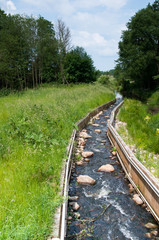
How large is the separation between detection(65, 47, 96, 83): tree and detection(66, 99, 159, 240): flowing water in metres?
26.2

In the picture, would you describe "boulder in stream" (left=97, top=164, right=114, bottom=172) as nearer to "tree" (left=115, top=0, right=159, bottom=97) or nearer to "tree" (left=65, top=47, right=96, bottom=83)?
"tree" (left=115, top=0, right=159, bottom=97)

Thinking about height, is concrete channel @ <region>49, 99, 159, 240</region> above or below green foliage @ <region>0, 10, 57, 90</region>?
below

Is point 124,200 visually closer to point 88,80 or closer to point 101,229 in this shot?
point 101,229

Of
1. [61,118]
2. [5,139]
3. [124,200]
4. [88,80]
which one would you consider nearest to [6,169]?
[5,139]

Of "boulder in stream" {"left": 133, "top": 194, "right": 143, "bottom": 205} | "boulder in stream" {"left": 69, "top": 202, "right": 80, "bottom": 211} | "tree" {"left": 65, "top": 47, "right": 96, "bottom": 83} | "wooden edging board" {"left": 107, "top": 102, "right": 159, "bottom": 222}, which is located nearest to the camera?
"wooden edging board" {"left": 107, "top": 102, "right": 159, "bottom": 222}

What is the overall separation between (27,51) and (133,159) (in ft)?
84.3

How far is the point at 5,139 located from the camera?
5574mm

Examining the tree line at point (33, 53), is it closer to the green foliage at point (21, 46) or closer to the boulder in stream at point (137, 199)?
the green foliage at point (21, 46)

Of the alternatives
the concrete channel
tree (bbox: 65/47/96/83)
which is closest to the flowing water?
the concrete channel

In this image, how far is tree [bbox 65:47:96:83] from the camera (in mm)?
30391

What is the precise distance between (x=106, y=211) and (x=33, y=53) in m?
26.8

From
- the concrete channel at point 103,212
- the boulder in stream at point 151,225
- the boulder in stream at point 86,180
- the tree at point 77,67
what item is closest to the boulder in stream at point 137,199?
the concrete channel at point 103,212

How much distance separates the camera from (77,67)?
30.9m

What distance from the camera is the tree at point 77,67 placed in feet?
99.7
